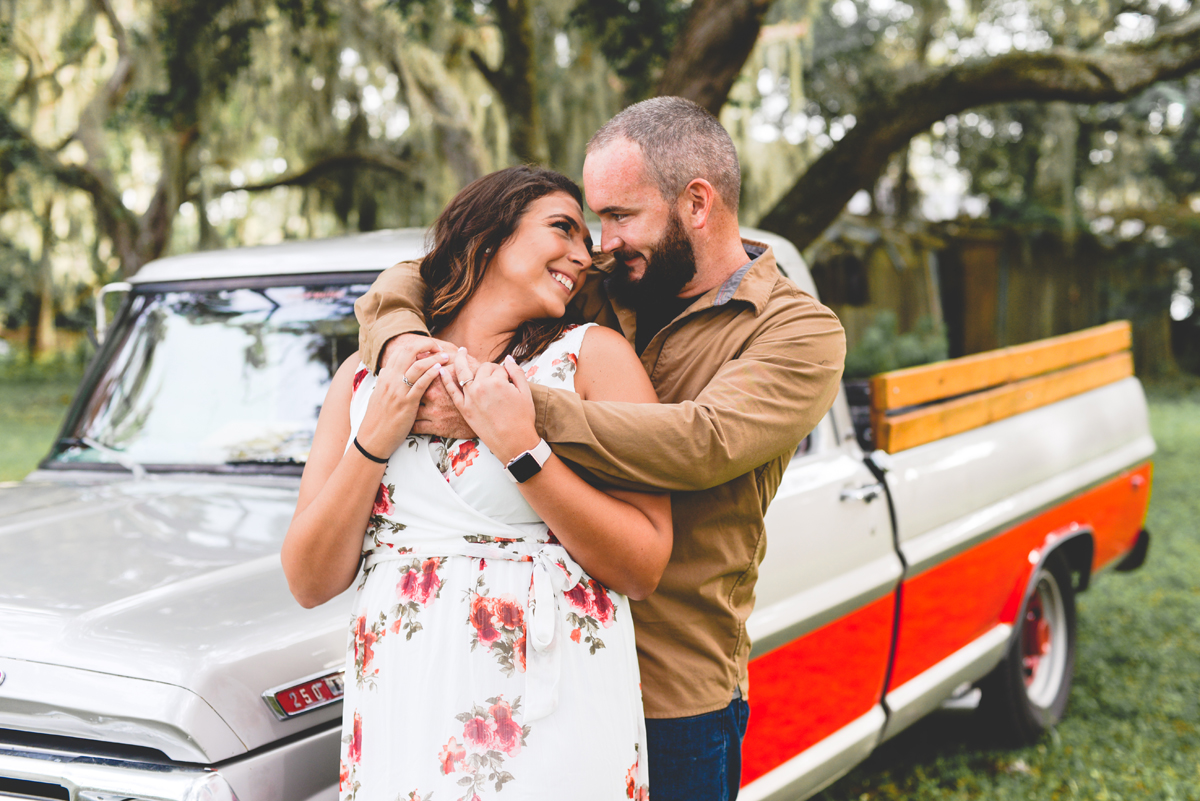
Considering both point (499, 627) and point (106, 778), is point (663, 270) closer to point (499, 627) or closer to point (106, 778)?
point (499, 627)

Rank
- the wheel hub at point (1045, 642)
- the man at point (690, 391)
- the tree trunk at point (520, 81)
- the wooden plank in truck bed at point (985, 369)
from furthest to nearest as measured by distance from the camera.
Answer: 1. the tree trunk at point (520, 81)
2. the wheel hub at point (1045, 642)
3. the wooden plank in truck bed at point (985, 369)
4. the man at point (690, 391)

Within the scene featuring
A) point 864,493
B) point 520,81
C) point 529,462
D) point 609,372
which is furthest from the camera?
point 520,81

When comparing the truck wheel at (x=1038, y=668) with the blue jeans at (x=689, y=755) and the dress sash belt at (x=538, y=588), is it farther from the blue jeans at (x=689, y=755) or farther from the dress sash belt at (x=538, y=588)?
the dress sash belt at (x=538, y=588)

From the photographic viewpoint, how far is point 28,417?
15883mm

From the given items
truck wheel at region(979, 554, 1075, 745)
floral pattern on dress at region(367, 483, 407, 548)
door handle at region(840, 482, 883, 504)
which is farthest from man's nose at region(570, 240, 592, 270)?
truck wheel at region(979, 554, 1075, 745)

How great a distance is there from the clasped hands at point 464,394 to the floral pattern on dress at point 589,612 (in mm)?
272

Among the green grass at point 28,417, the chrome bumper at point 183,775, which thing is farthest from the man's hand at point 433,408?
the green grass at point 28,417

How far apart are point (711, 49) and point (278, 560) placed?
4432 millimetres

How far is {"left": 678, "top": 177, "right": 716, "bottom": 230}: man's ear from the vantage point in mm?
2002

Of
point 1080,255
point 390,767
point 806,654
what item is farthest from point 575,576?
point 1080,255

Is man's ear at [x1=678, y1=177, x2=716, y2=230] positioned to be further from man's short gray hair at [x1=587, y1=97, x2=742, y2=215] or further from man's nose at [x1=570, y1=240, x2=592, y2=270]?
man's nose at [x1=570, y1=240, x2=592, y2=270]

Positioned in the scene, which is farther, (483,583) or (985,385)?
(985,385)

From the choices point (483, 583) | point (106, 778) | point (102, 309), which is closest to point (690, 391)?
point (483, 583)

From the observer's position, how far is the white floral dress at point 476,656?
5.18ft
